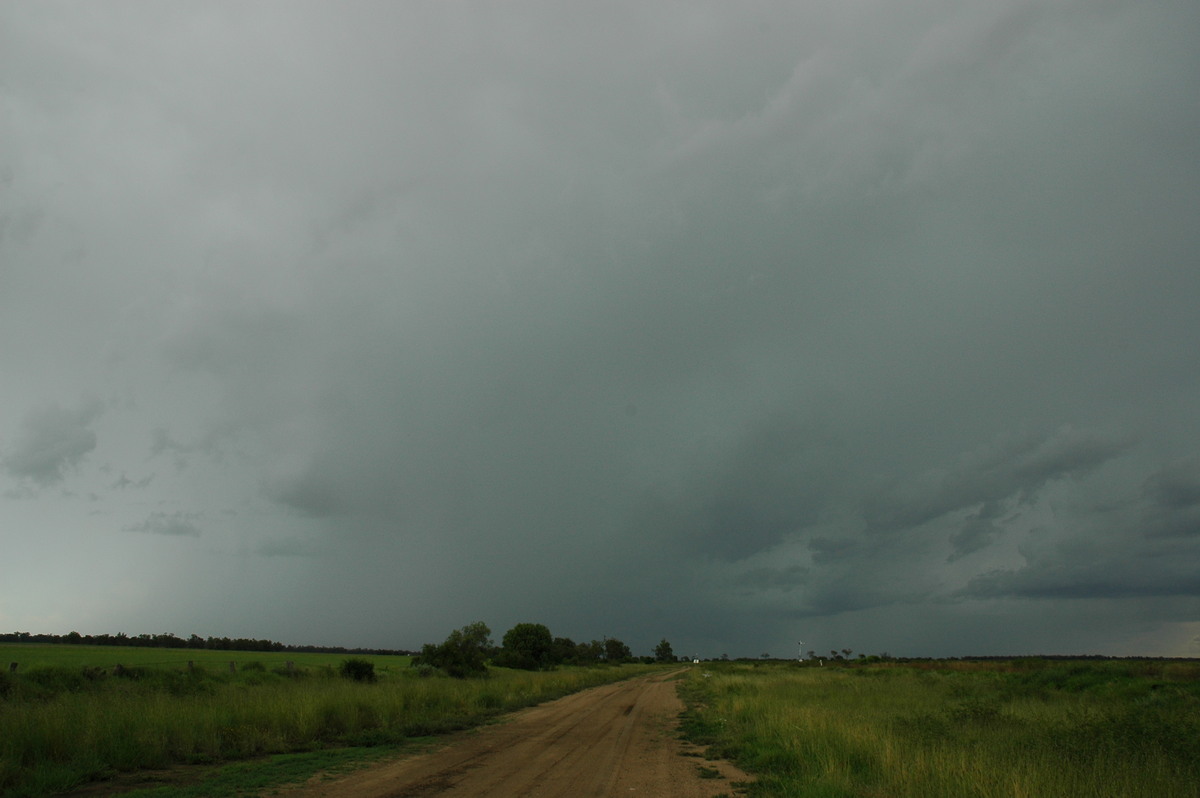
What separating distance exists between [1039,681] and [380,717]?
51.6 metres

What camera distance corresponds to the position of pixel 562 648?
12712 cm

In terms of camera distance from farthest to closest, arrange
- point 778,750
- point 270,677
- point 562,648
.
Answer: point 562,648 → point 270,677 → point 778,750

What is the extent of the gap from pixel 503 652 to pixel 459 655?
3072cm

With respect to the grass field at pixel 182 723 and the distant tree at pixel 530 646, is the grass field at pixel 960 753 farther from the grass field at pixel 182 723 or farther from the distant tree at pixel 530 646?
the distant tree at pixel 530 646

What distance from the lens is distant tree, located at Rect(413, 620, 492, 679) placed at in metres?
52.7

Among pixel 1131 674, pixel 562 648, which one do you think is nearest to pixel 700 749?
pixel 1131 674

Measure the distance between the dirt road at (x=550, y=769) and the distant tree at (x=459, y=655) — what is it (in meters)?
32.4

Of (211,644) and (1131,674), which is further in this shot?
(211,644)

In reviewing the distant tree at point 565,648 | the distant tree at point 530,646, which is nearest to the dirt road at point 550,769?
the distant tree at point 530,646

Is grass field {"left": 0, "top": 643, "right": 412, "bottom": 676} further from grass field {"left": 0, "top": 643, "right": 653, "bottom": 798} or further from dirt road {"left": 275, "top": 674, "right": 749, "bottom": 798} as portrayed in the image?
dirt road {"left": 275, "top": 674, "right": 749, "bottom": 798}

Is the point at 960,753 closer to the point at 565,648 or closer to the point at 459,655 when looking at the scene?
the point at 459,655

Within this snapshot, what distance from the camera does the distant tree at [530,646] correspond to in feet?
282

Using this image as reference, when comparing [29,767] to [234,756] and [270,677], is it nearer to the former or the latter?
[234,756]

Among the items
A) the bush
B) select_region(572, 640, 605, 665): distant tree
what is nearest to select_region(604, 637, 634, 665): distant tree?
select_region(572, 640, 605, 665): distant tree
